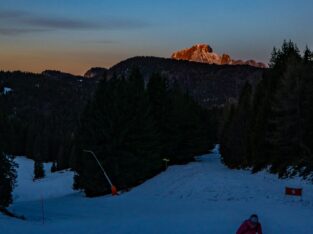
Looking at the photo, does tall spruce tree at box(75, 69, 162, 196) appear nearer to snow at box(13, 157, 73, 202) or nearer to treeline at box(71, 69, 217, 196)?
treeline at box(71, 69, 217, 196)

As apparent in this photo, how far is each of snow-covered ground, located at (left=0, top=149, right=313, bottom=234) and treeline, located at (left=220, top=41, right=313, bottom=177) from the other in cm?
197

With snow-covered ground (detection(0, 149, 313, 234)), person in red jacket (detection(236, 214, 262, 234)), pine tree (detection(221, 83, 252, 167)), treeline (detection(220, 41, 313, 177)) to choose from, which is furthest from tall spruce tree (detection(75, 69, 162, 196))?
person in red jacket (detection(236, 214, 262, 234))

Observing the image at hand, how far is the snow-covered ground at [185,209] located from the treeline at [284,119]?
6.47 feet

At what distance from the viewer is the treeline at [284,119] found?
129 ft

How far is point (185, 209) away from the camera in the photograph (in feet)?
98.6

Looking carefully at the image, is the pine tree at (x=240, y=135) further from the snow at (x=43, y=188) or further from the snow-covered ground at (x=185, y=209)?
the snow at (x=43, y=188)

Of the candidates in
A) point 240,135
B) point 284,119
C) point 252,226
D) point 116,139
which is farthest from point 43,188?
point 252,226

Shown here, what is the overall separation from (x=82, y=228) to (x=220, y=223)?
5.93 meters

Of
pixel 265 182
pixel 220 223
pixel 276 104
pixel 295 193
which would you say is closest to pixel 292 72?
pixel 276 104

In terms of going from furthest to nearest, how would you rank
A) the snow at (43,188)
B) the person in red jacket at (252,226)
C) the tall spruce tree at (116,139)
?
1. the snow at (43,188)
2. the tall spruce tree at (116,139)
3. the person in red jacket at (252,226)

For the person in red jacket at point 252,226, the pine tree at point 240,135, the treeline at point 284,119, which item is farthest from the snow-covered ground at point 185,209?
the pine tree at point 240,135

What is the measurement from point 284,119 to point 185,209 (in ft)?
46.2

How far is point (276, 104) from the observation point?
4216cm

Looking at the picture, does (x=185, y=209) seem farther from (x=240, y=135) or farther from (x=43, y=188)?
(x=43, y=188)
